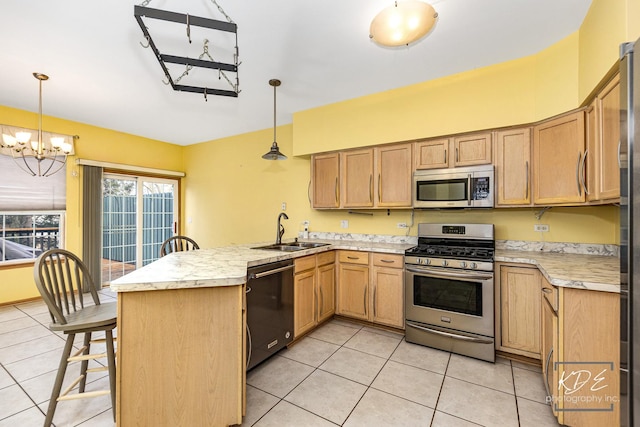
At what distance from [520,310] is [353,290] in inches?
62.8

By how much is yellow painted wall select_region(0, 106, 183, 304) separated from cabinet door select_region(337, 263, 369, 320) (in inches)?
166

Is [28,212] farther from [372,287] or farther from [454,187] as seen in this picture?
[454,187]

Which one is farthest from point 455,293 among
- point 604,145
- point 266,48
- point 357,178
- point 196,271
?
point 266,48

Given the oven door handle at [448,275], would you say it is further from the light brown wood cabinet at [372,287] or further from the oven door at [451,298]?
the light brown wood cabinet at [372,287]

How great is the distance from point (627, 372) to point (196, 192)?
6.06m

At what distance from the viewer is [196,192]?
18.7 feet

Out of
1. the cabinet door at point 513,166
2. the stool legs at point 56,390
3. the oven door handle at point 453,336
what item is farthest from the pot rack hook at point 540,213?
the stool legs at point 56,390

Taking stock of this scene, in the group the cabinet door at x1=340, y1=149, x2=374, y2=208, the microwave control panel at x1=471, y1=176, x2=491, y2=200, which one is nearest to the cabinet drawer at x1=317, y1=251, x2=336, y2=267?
the cabinet door at x1=340, y1=149, x2=374, y2=208

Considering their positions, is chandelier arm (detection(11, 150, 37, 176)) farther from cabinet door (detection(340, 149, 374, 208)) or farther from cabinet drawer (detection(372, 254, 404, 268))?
cabinet drawer (detection(372, 254, 404, 268))

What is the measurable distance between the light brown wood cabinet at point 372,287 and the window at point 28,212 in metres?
4.36

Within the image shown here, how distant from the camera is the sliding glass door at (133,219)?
15.9 feet

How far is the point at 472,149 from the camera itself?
2820 millimetres

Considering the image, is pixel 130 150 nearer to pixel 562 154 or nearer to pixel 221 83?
pixel 221 83

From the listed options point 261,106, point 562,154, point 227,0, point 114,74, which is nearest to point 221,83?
point 261,106
